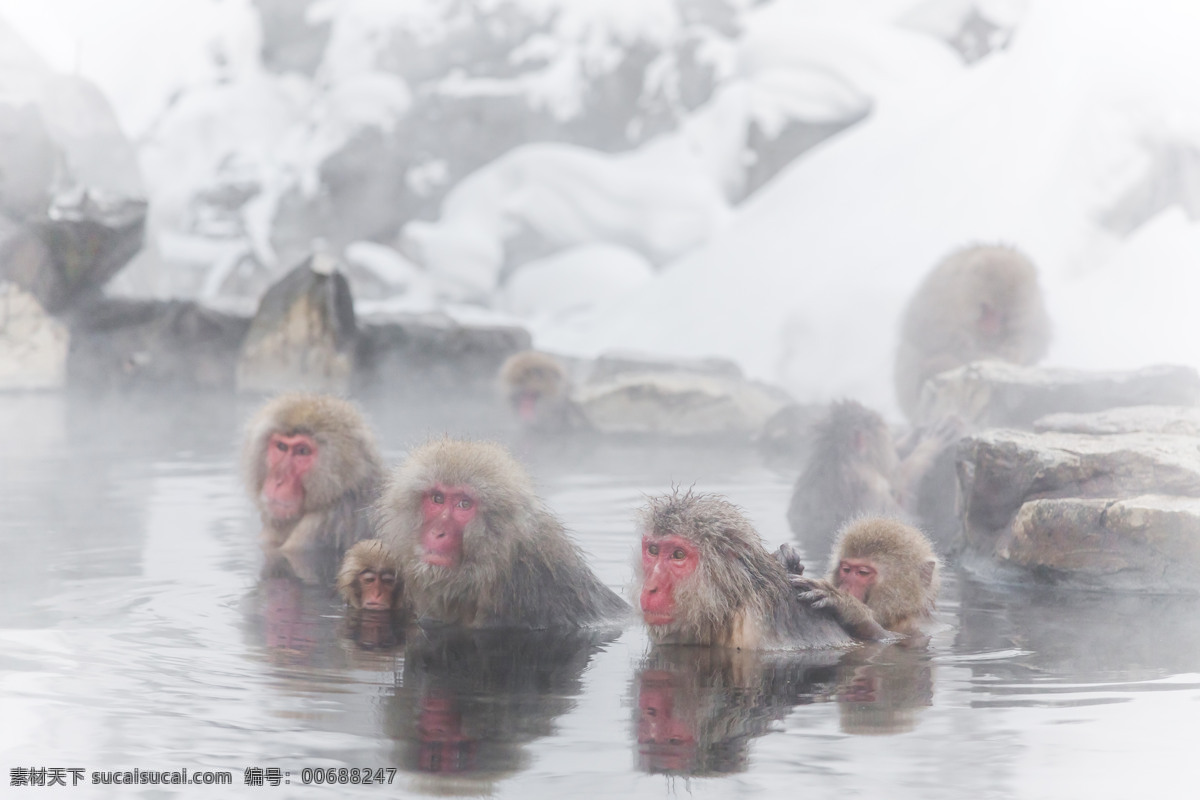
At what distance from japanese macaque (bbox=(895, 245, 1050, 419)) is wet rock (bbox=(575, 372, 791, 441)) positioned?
4.84ft

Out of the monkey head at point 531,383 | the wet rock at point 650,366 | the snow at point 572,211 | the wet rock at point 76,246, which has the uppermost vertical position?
the snow at point 572,211

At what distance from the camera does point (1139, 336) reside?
9.91 meters

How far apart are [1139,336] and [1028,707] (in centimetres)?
742

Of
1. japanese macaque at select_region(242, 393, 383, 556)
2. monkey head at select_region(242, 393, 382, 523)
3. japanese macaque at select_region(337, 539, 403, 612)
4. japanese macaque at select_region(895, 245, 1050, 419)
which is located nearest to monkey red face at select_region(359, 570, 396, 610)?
japanese macaque at select_region(337, 539, 403, 612)

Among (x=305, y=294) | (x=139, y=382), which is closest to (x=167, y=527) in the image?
(x=305, y=294)

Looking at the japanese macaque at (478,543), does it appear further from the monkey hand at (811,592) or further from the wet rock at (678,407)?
the wet rock at (678,407)

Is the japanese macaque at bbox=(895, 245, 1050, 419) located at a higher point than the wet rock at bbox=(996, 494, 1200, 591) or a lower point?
higher

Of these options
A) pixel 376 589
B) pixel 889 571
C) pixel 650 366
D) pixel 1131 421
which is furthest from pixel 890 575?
pixel 650 366

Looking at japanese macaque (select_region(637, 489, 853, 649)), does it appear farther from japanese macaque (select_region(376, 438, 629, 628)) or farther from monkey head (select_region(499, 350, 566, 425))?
monkey head (select_region(499, 350, 566, 425))

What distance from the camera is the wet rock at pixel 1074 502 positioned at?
461 centimetres

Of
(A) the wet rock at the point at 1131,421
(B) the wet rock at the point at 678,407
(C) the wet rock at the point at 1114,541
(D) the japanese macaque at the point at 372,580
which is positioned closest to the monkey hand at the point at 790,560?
(D) the japanese macaque at the point at 372,580

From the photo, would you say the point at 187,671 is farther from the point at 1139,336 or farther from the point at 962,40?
the point at 962,40

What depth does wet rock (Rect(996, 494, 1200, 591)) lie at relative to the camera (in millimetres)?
4531

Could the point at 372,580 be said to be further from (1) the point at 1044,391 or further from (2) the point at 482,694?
(1) the point at 1044,391
